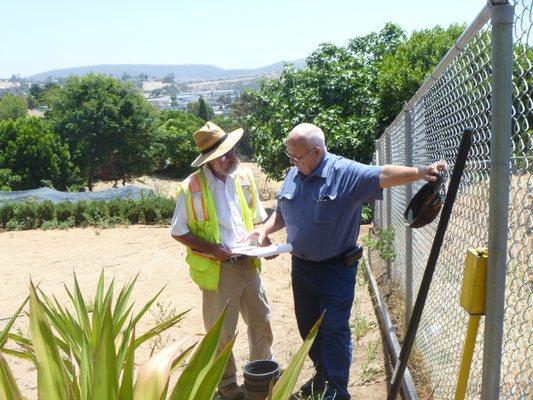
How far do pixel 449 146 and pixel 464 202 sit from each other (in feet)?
1.33

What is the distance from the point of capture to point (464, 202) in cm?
306

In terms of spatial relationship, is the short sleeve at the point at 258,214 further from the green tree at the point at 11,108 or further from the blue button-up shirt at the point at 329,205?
the green tree at the point at 11,108

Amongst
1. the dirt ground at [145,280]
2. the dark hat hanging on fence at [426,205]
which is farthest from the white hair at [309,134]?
the dirt ground at [145,280]

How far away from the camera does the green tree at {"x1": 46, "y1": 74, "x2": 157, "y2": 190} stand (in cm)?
3609

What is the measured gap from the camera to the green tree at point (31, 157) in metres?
28.8

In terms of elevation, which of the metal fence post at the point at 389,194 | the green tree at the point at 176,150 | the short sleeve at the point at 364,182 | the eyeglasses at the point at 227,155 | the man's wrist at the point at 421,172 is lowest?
the green tree at the point at 176,150

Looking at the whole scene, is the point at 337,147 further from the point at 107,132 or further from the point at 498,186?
the point at 107,132

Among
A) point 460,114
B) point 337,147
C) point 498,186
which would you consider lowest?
point 337,147

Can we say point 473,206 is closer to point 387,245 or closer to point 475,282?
point 475,282

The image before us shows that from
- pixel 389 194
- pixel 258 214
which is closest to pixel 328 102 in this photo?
pixel 389 194

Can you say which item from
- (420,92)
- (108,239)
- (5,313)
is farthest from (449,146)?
(108,239)

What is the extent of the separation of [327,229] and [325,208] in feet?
0.50

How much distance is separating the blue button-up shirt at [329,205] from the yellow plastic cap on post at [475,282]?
5.45 feet

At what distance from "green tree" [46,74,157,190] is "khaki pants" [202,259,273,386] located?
1284 inches
